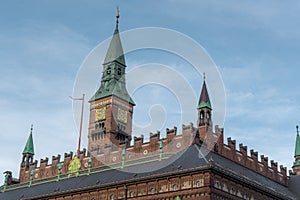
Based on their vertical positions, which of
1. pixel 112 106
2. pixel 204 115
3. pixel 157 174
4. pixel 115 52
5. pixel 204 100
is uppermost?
pixel 115 52

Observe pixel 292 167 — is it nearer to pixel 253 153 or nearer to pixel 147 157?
pixel 253 153

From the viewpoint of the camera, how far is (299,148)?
12012 cm

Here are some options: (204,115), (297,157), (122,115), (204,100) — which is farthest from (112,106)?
(297,157)

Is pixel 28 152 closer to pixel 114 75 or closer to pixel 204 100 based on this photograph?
pixel 114 75

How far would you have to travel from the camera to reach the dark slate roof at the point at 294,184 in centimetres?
10321

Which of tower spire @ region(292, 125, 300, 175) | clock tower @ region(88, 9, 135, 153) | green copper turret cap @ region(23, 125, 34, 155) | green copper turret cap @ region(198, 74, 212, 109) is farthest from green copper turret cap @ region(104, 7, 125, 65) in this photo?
tower spire @ region(292, 125, 300, 175)

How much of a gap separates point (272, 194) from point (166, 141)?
2025 cm

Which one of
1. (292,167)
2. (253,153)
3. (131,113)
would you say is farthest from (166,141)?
(292,167)

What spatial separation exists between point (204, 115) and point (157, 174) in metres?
16.7

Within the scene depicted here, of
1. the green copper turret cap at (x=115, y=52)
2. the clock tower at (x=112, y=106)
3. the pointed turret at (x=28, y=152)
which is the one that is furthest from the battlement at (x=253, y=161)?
the pointed turret at (x=28, y=152)

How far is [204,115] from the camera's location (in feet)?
292

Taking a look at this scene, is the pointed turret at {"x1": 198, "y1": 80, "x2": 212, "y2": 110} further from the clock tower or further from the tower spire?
the tower spire

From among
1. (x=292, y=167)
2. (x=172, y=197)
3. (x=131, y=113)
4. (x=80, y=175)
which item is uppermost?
(x=131, y=113)

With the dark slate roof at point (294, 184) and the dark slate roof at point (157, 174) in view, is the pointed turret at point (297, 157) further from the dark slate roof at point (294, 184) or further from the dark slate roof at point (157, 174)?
the dark slate roof at point (157, 174)
